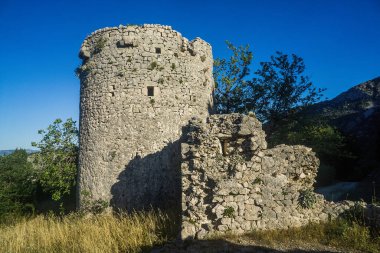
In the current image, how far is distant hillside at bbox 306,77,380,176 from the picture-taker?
16984mm

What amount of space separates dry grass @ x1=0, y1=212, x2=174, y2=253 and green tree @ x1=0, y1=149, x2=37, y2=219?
4.93 meters

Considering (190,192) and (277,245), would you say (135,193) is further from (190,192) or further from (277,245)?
(277,245)

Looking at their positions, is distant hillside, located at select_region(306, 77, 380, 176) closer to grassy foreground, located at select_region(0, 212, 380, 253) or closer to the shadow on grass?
grassy foreground, located at select_region(0, 212, 380, 253)

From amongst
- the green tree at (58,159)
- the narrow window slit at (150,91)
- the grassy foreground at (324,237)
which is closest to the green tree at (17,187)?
the green tree at (58,159)

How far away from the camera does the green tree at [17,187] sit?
45.6ft

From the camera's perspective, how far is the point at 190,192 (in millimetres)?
7152

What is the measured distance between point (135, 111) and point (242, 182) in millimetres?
5042

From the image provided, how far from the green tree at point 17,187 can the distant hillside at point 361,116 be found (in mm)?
15823

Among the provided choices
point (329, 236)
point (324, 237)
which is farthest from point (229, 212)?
point (329, 236)

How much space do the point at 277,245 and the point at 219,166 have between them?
2.24 meters

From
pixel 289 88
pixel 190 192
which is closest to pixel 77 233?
pixel 190 192

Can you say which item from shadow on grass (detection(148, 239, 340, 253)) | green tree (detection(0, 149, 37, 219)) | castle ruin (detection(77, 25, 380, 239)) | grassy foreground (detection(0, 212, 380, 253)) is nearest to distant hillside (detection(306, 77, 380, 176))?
castle ruin (detection(77, 25, 380, 239))

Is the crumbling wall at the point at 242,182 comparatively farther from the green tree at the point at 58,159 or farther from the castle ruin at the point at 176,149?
the green tree at the point at 58,159

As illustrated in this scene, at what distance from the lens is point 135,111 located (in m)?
10.1
